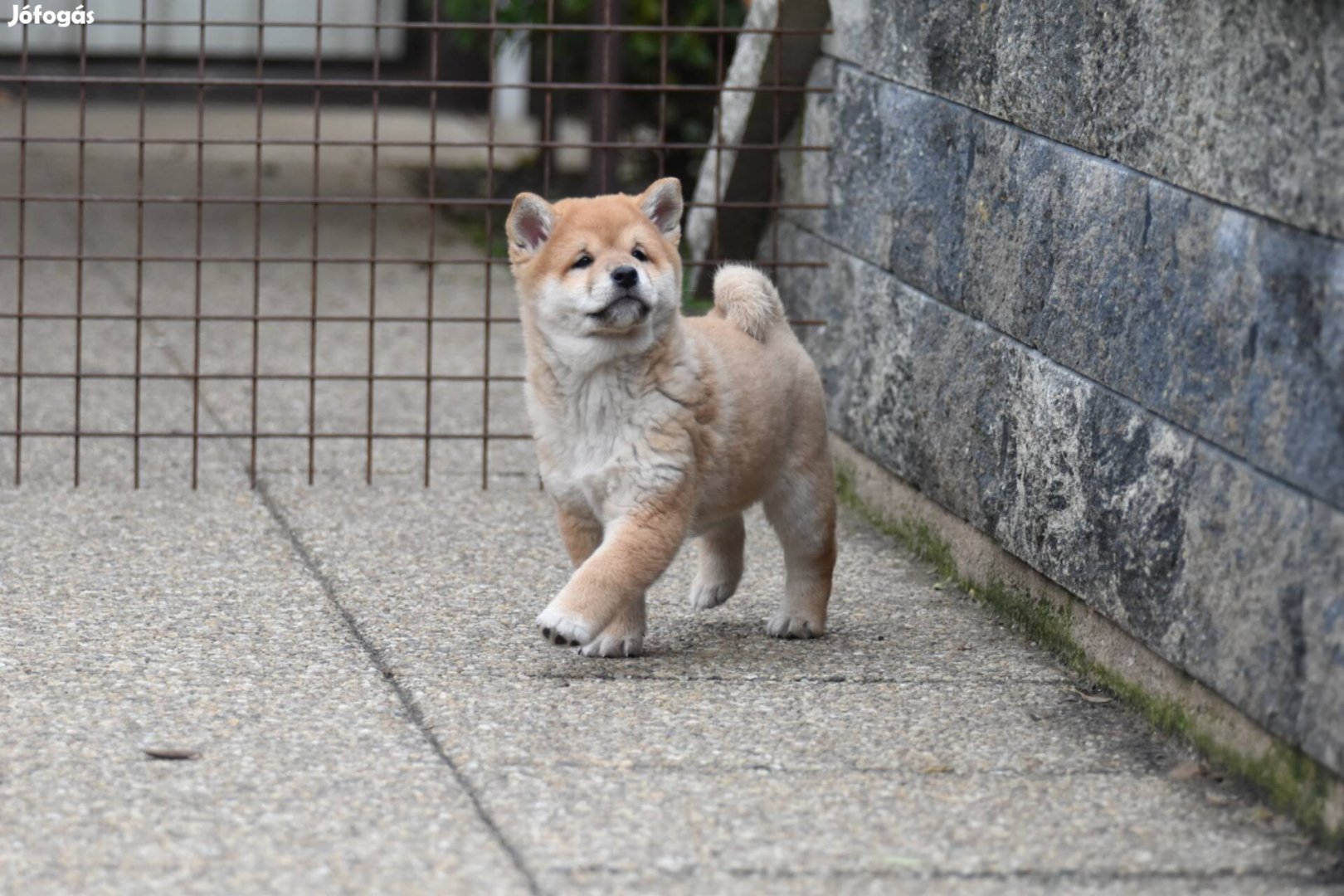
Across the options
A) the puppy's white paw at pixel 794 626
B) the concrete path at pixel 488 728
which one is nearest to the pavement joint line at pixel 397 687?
the concrete path at pixel 488 728

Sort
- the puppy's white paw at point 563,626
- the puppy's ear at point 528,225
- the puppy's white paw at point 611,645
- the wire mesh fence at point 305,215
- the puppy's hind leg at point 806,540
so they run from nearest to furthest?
the puppy's white paw at point 563,626 < the puppy's ear at point 528,225 < the puppy's white paw at point 611,645 < the puppy's hind leg at point 806,540 < the wire mesh fence at point 305,215

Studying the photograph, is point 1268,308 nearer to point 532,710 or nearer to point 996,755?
point 996,755

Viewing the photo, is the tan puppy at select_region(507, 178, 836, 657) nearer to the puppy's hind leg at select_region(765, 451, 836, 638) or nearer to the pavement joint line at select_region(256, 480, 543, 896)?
the puppy's hind leg at select_region(765, 451, 836, 638)

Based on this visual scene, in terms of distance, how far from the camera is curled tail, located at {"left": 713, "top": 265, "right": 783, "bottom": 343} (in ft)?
15.7

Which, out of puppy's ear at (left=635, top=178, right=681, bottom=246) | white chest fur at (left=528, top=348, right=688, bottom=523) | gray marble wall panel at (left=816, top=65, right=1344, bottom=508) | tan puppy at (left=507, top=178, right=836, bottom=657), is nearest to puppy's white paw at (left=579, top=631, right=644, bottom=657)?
tan puppy at (left=507, top=178, right=836, bottom=657)

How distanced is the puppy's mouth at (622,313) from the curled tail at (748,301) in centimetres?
51

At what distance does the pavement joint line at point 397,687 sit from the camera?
11.0ft

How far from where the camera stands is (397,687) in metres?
4.25

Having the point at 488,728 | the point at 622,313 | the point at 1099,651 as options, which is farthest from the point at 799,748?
the point at 622,313

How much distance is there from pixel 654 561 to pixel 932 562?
139 cm

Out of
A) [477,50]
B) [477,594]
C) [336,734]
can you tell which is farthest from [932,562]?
[477,50]

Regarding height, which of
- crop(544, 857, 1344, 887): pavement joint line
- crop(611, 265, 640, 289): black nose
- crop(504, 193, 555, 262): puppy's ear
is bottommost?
crop(544, 857, 1344, 887): pavement joint line

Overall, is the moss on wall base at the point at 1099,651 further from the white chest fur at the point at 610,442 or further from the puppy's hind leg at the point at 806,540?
the white chest fur at the point at 610,442

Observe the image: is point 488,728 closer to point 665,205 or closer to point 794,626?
point 794,626
